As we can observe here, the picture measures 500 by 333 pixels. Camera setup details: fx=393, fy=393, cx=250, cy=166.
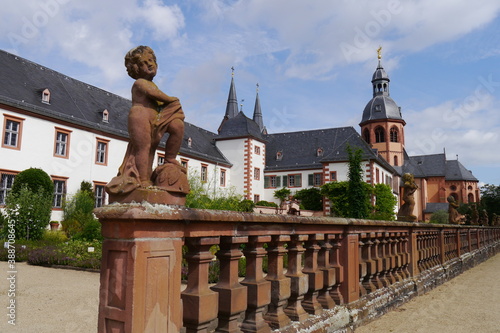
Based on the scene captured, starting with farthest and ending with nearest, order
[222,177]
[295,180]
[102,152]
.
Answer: [295,180] → [222,177] → [102,152]

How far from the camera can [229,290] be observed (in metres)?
2.48

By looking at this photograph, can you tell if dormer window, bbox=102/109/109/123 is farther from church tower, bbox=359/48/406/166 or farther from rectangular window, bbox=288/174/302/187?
church tower, bbox=359/48/406/166

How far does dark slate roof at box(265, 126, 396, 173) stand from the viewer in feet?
125

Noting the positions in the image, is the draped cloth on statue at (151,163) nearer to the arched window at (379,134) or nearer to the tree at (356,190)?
the tree at (356,190)

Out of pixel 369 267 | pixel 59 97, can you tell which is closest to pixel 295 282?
pixel 369 267

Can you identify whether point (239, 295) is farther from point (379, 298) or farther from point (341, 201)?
point (341, 201)

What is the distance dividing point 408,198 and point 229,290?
6.82m

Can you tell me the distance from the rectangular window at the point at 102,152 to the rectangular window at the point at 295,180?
803 inches

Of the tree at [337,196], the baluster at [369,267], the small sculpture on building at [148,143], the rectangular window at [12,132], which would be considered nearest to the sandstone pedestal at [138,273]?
the small sculpture on building at [148,143]

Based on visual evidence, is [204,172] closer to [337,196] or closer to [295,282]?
[337,196]

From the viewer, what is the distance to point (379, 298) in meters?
5.02

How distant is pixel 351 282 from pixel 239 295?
2076 millimetres

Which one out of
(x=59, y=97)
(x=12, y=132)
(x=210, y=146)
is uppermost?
(x=59, y=97)

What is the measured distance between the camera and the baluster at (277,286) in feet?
9.79
